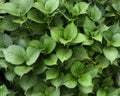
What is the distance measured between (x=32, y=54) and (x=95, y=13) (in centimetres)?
63

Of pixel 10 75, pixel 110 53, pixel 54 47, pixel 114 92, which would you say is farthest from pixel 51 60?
pixel 114 92

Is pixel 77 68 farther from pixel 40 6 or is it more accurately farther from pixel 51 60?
pixel 40 6

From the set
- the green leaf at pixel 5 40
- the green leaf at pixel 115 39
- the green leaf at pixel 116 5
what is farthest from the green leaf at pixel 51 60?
the green leaf at pixel 116 5

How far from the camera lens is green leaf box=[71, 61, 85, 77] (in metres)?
2.42

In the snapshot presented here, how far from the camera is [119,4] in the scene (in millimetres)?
2734

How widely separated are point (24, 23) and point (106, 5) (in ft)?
2.57

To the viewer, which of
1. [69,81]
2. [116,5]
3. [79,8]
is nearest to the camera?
[69,81]

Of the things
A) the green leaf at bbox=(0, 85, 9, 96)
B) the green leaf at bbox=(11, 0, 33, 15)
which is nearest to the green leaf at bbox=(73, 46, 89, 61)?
the green leaf at bbox=(11, 0, 33, 15)

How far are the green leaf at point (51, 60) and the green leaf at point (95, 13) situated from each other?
49 cm

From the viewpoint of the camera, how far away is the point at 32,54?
92.3 inches

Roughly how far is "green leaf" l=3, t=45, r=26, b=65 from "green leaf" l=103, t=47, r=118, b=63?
623 mm

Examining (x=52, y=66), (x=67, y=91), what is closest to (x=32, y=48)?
(x=52, y=66)

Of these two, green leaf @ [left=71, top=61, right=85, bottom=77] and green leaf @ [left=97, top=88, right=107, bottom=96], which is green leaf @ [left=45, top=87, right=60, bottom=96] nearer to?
green leaf @ [left=71, top=61, right=85, bottom=77]

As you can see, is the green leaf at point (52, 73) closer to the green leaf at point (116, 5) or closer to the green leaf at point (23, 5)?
the green leaf at point (23, 5)
